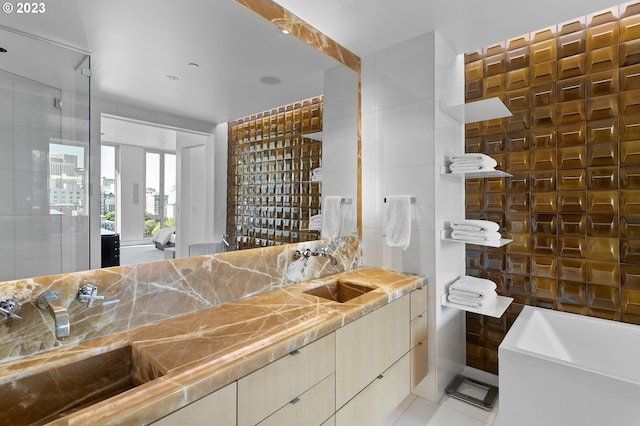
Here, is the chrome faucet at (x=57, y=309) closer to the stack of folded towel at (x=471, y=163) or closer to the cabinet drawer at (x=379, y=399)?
the cabinet drawer at (x=379, y=399)

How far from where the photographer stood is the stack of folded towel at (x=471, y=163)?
2.16 meters

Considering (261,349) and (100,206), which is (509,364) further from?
(100,206)

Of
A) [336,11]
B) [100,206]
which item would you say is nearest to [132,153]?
[100,206]

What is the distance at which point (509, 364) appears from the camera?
1753mm

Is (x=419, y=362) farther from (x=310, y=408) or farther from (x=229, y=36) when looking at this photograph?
(x=229, y=36)

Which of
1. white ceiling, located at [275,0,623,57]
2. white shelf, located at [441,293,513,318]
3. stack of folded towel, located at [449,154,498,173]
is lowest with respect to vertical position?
white shelf, located at [441,293,513,318]

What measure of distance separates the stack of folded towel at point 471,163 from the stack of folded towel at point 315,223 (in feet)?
3.35

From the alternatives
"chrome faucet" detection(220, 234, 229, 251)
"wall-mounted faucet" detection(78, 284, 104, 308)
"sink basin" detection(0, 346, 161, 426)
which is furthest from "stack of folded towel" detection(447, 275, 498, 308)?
"wall-mounted faucet" detection(78, 284, 104, 308)

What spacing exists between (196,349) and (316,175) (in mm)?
1429

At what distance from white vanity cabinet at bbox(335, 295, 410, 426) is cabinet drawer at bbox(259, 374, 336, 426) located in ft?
0.20

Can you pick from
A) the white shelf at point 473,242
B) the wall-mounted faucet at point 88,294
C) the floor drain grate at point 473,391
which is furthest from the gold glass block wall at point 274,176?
the floor drain grate at point 473,391

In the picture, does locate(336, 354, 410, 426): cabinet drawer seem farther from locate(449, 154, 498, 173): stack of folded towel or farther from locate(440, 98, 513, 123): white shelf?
locate(440, 98, 513, 123): white shelf

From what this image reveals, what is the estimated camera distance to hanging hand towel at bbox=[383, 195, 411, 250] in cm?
223

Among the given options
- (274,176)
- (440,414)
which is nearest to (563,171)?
(440,414)
